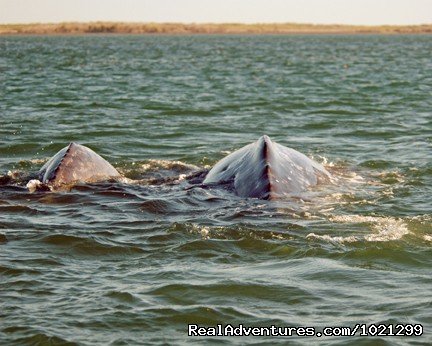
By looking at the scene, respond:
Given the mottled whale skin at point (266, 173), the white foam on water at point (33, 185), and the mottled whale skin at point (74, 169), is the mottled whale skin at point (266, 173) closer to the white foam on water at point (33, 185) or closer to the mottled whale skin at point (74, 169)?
the mottled whale skin at point (74, 169)

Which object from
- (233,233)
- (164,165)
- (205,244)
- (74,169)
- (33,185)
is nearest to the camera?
(205,244)

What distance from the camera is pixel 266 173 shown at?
41.0 feet

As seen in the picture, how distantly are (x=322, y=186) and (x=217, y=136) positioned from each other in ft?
26.0

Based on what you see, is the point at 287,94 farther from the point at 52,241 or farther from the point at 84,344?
the point at 84,344

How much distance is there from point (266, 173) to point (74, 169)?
305 cm

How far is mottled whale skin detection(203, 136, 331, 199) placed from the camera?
1241cm

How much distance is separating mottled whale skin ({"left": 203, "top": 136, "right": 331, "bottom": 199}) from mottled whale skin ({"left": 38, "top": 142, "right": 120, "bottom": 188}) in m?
1.67

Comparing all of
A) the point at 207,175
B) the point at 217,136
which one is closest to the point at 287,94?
the point at 217,136

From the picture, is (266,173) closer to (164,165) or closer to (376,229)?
(376,229)

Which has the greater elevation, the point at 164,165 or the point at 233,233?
the point at 233,233

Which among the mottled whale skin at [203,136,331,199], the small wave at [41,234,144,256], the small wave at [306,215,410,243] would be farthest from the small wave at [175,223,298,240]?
the mottled whale skin at [203,136,331,199]

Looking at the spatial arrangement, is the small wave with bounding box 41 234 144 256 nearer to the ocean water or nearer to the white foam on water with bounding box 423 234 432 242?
the ocean water

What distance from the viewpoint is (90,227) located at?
11328mm

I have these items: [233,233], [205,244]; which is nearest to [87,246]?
[205,244]
